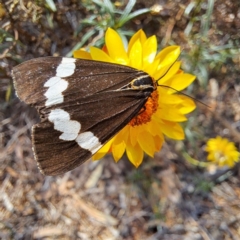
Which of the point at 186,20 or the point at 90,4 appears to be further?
the point at 186,20

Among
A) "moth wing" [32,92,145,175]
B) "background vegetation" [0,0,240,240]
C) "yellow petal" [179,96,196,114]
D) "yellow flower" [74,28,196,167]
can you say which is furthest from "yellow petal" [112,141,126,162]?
"background vegetation" [0,0,240,240]

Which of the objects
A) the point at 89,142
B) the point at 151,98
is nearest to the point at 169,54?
the point at 151,98

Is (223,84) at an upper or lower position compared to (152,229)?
upper

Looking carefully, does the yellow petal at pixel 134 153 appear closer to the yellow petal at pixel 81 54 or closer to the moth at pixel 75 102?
the moth at pixel 75 102

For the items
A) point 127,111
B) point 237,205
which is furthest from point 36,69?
point 237,205

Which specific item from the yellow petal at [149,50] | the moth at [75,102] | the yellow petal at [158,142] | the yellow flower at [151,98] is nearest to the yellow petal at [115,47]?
the yellow flower at [151,98]

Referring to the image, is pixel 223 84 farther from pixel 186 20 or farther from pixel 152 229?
pixel 152 229
